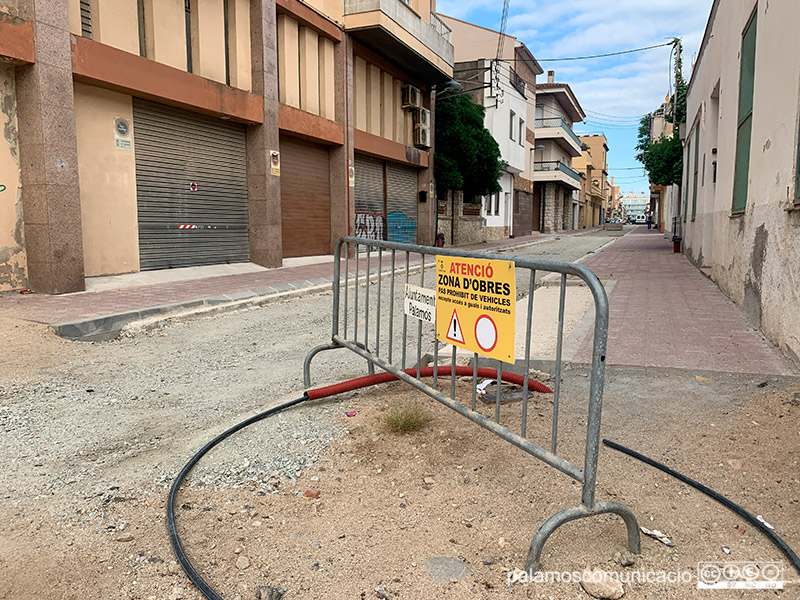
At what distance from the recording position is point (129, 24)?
1005 cm

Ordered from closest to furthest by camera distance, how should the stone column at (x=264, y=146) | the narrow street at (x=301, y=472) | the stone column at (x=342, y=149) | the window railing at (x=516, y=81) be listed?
the narrow street at (x=301, y=472)
the stone column at (x=264, y=146)
the stone column at (x=342, y=149)
the window railing at (x=516, y=81)

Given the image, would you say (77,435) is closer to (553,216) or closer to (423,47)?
(423,47)

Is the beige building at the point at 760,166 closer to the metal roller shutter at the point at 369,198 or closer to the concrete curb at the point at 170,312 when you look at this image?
the concrete curb at the point at 170,312

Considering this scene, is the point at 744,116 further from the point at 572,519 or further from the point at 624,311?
the point at 572,519

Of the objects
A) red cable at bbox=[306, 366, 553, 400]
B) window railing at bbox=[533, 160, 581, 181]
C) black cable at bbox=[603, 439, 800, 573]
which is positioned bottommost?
black cable at bbox=[603, 439, 800, 573]

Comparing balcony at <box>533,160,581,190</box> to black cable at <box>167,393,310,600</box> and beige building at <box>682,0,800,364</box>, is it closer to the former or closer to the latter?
beige building at <box>682,0,800,364</box>

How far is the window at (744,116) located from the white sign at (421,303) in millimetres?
6166

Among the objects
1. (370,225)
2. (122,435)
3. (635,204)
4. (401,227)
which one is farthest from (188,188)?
(635,204)

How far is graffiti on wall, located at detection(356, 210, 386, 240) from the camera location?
17.9m

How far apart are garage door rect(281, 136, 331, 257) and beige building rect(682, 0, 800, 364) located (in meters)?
9.90

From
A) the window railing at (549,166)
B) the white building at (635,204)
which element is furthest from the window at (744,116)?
the white building at (635,204)

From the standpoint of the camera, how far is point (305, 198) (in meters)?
15.4

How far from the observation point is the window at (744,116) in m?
7.69

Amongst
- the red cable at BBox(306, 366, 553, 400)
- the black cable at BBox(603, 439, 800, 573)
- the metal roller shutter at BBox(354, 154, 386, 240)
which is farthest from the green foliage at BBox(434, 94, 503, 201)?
the black cable at BBox(603, 439, 800, 573)
